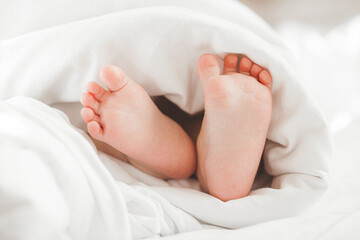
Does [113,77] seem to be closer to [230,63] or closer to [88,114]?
[88,114]

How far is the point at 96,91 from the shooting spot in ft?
1.89

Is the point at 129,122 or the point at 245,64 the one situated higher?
the point at 245,64

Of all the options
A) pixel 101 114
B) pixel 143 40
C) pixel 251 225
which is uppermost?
pixel 143 40

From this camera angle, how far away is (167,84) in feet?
2.08

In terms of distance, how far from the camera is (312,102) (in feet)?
1.99

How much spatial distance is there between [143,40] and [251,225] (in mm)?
328

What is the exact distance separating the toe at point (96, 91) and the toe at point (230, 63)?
188mm

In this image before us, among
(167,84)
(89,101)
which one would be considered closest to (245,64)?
(167,84)

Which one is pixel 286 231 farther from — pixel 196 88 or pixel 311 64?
pixel 311 64

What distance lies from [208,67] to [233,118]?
84mm

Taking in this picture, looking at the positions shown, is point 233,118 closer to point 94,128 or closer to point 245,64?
point 245,64

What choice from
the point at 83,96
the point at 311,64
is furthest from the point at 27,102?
the point at 311,64

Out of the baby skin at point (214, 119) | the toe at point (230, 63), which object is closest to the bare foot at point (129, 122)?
the baby skin at point (214, 119)

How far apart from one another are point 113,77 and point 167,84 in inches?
4.3
